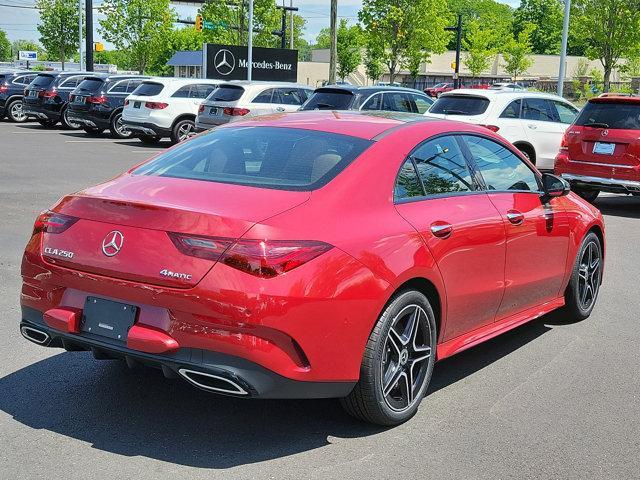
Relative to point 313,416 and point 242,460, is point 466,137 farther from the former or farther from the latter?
point 242,460

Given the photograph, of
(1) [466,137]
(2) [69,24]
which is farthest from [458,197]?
(2) [69,24]

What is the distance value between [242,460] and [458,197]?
6.64ft

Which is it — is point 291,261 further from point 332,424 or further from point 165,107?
point 165,107

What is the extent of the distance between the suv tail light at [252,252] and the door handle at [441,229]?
0.97 meters

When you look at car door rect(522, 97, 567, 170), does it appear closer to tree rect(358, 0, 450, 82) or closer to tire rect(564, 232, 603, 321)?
tire rect(564, 232, 603, 321)

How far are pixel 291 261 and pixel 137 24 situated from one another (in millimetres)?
62154

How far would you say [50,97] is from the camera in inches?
1071

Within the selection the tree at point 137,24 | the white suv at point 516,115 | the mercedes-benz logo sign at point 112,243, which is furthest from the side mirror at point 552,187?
the tree at point 137,24

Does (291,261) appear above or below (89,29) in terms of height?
below

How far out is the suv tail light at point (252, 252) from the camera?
371 cm

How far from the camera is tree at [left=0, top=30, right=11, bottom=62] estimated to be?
16076cm

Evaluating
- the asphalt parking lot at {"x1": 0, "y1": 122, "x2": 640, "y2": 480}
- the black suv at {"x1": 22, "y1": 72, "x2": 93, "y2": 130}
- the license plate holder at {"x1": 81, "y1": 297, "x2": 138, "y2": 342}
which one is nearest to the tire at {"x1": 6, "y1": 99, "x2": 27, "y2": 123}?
the black suv at {"x1": 22, "y1": 72, "x2": 93, "y2": 130}

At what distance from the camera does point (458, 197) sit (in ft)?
16.3

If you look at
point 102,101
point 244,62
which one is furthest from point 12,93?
point 244,62
